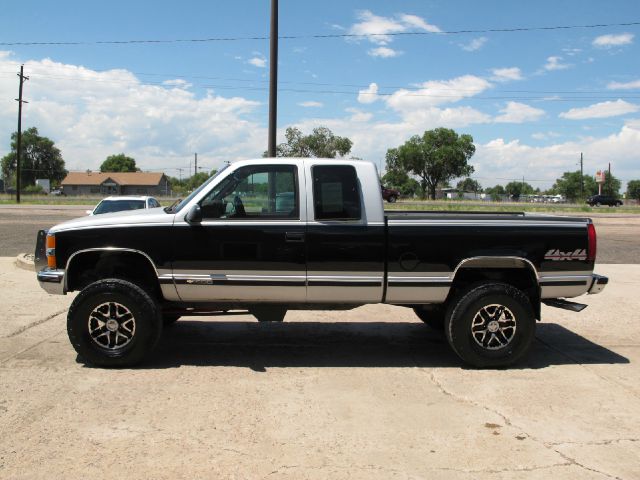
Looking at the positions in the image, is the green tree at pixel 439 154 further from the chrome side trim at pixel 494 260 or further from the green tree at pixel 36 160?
the chrome side trim at pixel 494 260

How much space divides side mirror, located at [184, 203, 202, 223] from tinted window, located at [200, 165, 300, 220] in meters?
0.16

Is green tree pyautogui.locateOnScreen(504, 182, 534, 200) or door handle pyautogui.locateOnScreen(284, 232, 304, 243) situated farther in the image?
green tree pyautogui.locateOnScreen(504, 182, 534, 200)

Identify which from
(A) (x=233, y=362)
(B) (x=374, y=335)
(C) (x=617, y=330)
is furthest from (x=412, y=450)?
(C) (x=617, y=330)

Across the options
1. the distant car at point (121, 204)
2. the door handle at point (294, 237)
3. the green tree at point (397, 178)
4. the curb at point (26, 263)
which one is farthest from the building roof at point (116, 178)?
the door handle at point (294, 237)

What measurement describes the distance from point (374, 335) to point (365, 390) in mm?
1941

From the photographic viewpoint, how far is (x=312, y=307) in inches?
218

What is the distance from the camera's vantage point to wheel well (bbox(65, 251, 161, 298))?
541 centimetres

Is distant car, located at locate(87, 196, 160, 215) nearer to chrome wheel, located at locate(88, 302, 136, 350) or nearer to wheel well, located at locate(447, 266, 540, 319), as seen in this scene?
chrome wheel, located at locate(88, 302, 136, 350)

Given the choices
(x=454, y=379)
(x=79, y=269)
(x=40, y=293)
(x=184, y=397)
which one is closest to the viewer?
(x=184, y=397)

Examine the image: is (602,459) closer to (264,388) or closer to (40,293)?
(264,388)

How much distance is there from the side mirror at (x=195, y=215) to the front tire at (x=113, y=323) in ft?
2.64

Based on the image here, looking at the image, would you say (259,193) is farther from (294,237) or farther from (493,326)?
(493,326)

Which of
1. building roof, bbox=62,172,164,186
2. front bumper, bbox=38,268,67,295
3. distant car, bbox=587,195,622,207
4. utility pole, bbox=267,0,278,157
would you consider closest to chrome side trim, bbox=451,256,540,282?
front bumper, bbox=38,268,67,295

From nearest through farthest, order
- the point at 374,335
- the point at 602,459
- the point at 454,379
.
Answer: the point at 602,459 → the point at 454,379 → the point at 374,335
